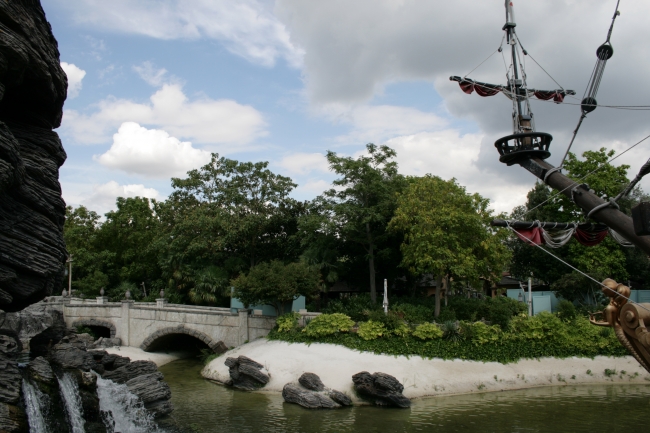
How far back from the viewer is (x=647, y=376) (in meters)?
24.9

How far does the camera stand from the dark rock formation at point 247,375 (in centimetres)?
2458

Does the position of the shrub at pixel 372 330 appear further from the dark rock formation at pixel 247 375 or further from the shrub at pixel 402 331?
the dark rock formation at pixel 247 375

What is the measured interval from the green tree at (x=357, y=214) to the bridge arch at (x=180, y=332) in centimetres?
831

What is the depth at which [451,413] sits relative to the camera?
20172mm

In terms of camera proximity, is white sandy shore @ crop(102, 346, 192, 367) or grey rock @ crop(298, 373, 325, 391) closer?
grey rock @ crop(298, 373, 325, 391)

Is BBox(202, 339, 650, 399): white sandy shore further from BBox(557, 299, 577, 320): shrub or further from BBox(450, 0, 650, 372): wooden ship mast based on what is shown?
BBox(450, 0, 650, 372): wooden ship mast

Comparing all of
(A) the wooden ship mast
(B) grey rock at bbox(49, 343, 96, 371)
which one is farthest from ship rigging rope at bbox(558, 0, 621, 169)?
(B) grey rock at bbox(49, 343, 96, 371)

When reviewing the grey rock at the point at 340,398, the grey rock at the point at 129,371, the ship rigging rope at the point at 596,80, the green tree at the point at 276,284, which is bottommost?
the grey rock at the point at 340,398

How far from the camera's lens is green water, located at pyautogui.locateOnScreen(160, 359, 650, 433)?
60.4ft

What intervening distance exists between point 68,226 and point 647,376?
52238 mm

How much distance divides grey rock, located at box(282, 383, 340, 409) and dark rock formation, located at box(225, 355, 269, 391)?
243cm

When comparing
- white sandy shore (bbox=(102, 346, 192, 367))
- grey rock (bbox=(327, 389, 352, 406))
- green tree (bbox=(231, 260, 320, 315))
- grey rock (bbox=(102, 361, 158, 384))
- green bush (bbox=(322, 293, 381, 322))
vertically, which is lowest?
grey rock (bbox=(327, 389, 352, 406))

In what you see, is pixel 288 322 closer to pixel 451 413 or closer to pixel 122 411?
pixel 451 413

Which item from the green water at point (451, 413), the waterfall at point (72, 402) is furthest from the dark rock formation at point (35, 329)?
the green water at point (451, 413)
